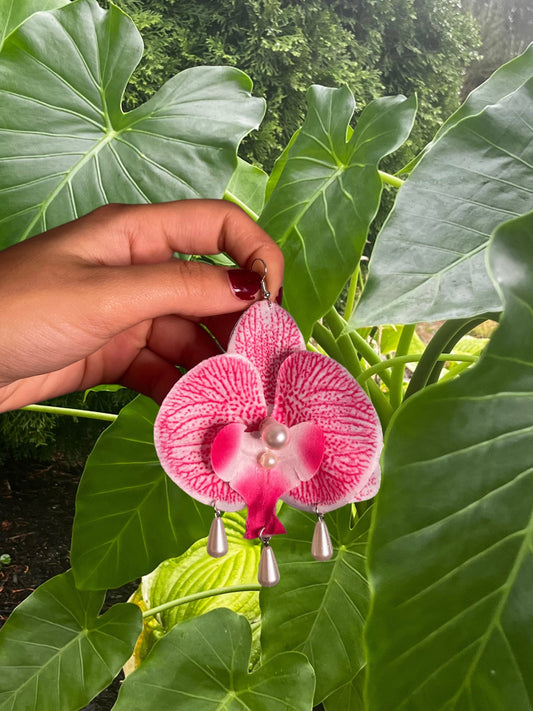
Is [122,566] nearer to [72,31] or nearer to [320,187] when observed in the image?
[320,187]

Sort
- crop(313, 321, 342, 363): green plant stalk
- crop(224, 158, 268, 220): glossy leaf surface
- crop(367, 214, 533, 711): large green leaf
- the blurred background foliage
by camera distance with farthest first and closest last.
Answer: the blurred background foliage
crop(224, 158, 268, 220): glossy leaf surface
crop(313, 321, 342, 363): green plant stalk
crop(367, 214, 533, 711): large green leaf

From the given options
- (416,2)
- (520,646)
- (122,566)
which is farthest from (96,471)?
(416,2)

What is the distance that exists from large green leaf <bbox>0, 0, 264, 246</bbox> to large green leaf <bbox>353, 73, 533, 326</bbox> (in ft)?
0.97

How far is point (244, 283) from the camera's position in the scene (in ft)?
1.71

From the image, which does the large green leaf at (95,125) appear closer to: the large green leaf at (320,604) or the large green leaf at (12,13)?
the large green leaf at (12,13)

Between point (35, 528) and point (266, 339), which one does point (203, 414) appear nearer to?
point (266, 339)

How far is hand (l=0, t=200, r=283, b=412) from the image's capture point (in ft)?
1.61

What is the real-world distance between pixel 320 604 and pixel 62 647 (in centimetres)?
36

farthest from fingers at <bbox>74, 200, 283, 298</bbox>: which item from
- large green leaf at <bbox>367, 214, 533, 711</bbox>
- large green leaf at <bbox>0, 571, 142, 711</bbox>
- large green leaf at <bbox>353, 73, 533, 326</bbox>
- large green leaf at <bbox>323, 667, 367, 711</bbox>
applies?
large green leaf at <bbox>323, 667, 367, 711</bbox>

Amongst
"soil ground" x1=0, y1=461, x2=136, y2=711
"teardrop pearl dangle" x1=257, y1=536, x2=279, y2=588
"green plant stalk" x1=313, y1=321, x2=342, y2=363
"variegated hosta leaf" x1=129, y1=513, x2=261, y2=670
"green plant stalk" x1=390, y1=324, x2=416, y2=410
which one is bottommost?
"soil ground" x1=0, y1=461, x2=136, y2=711

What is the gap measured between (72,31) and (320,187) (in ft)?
1.18

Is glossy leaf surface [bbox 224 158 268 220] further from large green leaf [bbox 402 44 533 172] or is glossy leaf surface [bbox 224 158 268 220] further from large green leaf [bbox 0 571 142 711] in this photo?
large green leaf [bbox 0 571 142 711]

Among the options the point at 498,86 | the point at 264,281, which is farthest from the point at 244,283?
the point at 498,86

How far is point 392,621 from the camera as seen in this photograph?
0.36 metres
